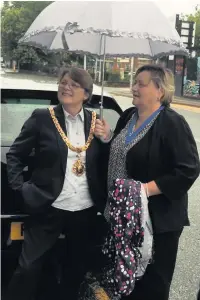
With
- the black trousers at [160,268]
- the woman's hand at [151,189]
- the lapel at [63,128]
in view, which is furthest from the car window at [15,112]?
the black trousers at [160,268]

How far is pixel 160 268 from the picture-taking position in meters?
2.56

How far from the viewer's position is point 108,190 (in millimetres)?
2600

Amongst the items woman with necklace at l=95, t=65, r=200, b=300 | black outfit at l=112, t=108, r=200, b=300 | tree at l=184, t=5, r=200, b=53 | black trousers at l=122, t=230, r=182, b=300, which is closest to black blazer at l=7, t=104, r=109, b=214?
woman with necklace at l=95, t=65, r=200, b=300

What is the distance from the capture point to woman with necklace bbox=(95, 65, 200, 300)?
94.1 inches

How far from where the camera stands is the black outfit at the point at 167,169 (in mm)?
2381

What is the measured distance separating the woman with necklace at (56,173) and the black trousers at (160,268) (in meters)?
0.44

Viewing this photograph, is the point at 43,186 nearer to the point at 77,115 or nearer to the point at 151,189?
the point at 77,115

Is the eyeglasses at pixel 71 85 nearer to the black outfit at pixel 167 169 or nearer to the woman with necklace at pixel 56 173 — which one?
the woman with necklace at pixel 56 173

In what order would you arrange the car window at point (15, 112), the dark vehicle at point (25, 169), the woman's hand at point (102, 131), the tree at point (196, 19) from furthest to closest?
the tree at point (196, 19), the car window at point (15, 112), the dark vehicle at point (25, 169), the woman's hand at point (102, 131)

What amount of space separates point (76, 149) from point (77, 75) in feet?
1.43

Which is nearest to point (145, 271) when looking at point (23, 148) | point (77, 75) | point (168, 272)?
point (168, 272)

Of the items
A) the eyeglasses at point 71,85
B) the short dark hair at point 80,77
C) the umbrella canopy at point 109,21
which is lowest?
the eyeglasses at point 71,85

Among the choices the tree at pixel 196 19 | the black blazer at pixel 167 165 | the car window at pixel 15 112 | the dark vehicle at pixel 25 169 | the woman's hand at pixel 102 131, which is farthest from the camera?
the tree at pixel 196 19

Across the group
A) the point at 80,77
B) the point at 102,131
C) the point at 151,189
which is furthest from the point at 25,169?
the point at 151,189
